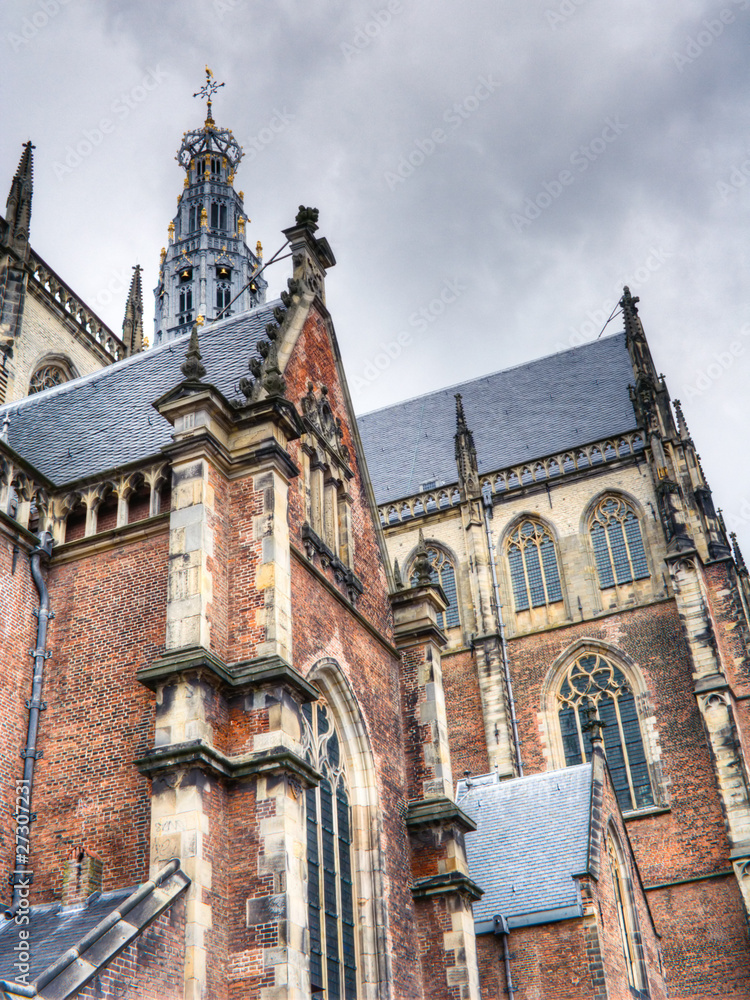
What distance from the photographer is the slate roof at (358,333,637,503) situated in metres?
37.9

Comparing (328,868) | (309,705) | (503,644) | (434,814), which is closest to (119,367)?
(309,705)

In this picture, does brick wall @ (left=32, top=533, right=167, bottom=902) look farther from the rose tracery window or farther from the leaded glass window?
the leaded glass window

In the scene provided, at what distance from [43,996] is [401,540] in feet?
92.6

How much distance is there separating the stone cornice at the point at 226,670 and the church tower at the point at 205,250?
3245 cm

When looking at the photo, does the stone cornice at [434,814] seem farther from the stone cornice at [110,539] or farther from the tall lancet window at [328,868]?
the stone cornice at [110,539]

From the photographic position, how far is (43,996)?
9453 millimetres

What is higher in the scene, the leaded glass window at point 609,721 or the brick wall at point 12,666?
the leaded glass window at point 609,721

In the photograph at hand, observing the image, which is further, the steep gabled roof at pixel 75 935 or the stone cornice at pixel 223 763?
the stone cornice at pixel 223 763

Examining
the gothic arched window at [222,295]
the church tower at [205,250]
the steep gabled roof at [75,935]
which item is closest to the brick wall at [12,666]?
the steep gabled roof at [75,935]

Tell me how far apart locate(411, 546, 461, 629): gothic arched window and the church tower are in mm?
14772

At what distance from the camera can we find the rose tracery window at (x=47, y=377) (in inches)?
1181
